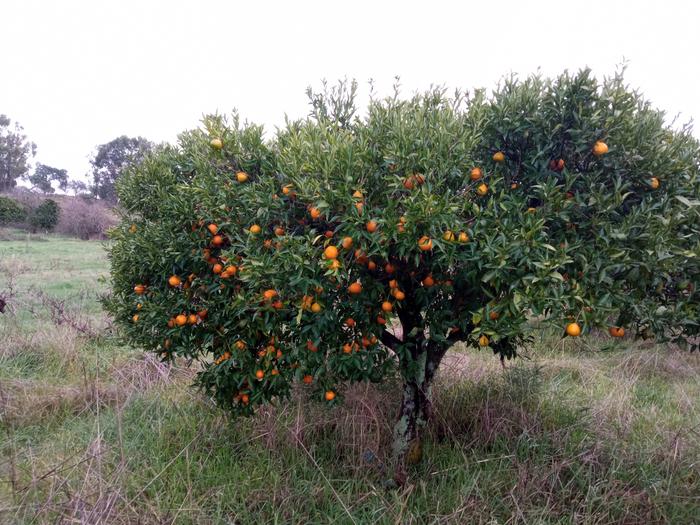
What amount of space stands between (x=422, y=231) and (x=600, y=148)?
909mm

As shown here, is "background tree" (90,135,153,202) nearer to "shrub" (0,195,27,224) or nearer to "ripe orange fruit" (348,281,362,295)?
"shrub" (0,195,27,224)

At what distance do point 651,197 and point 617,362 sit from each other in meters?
4.39

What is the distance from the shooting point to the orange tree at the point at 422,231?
84.0 inches

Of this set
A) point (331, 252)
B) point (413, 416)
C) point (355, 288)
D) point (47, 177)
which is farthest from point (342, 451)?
point (47, 177)

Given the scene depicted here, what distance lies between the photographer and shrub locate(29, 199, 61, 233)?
23.4 meters

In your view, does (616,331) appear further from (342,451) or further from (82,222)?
(82,222)

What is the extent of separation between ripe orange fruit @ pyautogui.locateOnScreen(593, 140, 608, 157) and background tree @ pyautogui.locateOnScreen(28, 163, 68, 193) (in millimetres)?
46252

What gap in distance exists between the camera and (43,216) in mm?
23469

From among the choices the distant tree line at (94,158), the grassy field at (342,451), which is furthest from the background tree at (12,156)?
the grassy field at (342,451)

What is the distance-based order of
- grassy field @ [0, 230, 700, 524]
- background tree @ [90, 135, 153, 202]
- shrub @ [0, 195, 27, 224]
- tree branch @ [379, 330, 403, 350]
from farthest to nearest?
background tree @ [90, 135, 153, 202] → shrub @ [0, 195, 27, 224] → tree branch @ [379, 330, 403, 350] → grassy field @ [0, 230, 700, 524]

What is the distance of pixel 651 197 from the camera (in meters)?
2.32

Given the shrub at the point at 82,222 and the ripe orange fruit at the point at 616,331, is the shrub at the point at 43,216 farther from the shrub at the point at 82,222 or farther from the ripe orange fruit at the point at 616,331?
the ripe orange fruit at the point at 616,331

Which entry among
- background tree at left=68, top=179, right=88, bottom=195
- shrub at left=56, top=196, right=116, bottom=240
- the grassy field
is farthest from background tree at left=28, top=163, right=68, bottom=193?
the grassy field

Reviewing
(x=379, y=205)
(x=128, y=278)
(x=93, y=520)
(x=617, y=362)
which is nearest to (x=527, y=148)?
(x=379, y=205)
